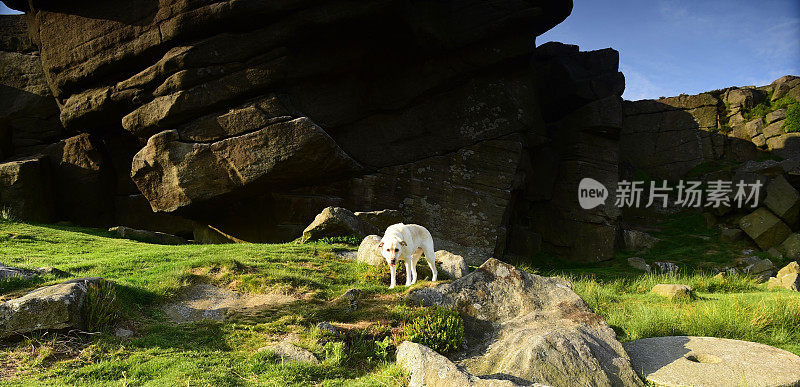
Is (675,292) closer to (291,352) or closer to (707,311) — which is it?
(707,311)

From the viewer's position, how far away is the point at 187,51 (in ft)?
69.4

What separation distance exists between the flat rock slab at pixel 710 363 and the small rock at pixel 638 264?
65.5ft

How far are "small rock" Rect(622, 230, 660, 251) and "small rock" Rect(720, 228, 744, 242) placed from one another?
12.7 feet

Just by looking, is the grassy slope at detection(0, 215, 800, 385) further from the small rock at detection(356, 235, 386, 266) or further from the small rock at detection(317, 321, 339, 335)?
the small rock at detection(356, 235, 386, 266)

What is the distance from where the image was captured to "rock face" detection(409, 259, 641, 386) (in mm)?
7215

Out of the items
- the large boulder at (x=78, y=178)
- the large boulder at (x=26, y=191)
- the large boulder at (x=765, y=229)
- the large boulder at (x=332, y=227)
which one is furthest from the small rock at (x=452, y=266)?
the large boulder at (x=765, y=229)

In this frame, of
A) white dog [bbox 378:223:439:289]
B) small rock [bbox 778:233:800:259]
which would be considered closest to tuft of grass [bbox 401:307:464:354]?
white dog [bbox 378:223:439:289]

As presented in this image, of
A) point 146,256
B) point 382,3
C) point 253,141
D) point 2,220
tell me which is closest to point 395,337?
point 146,256

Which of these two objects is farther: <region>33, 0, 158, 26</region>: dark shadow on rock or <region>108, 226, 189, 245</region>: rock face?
<region>33, 0, 158, 26</region>: dark shadow on rock

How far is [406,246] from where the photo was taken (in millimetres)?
10648

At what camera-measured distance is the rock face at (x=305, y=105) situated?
21297 millimetres

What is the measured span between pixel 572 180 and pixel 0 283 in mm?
30893

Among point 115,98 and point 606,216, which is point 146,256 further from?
point 606,216

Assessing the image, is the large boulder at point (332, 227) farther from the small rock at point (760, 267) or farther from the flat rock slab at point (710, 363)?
the small rock at point (760, 267)
